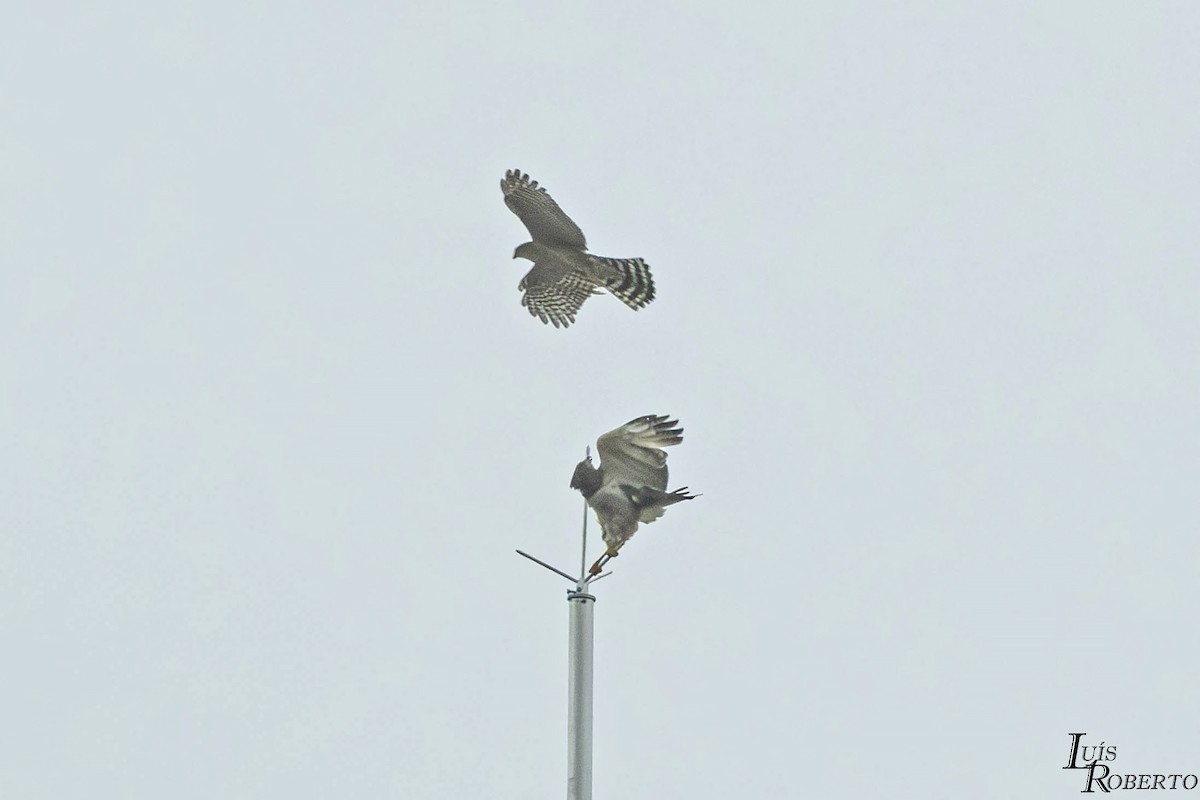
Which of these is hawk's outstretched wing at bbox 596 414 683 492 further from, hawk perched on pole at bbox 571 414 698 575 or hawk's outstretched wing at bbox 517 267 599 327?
hawk's outstretched wing at bbox 517 267 599 327

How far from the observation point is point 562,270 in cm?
1941

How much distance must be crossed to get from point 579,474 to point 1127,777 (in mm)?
4785

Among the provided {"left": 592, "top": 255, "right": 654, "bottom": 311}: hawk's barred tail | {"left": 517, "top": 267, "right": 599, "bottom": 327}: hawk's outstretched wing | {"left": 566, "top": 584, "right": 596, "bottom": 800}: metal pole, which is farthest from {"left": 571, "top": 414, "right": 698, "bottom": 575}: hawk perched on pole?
{"left": 517, "top": 267, "right": 599, "bottom": 327}: hawk's outstretched wing

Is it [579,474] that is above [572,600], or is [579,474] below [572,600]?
above

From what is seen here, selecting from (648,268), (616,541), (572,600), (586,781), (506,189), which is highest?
(506,189)

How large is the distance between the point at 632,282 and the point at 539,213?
1.74 m

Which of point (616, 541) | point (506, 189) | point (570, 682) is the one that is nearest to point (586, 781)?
point (570, 682)

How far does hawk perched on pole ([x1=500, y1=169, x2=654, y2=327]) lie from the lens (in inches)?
734

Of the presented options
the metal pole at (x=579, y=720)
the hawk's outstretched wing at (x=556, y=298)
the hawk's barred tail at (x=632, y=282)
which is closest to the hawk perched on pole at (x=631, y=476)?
the metal pole at (x=579, y=720)

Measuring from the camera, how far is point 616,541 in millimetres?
11969

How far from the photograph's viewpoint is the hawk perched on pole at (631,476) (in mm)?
12234

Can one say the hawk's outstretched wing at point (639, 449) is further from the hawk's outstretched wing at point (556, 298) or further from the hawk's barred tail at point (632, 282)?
the hawk's outstretched wing at point (556, 298)

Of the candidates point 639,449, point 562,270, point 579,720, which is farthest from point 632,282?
point 579,720

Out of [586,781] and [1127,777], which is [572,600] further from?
[1127,777]
